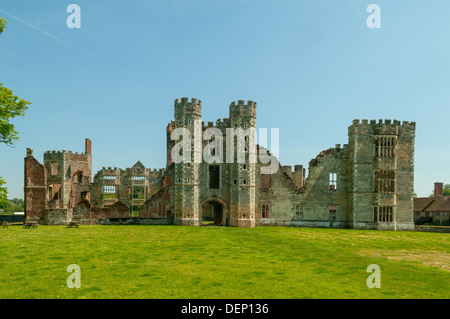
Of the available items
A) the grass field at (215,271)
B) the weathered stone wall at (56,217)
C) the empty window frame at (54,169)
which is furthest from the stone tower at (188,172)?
the empty window frame at (54,169)

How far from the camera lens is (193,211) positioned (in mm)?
38219

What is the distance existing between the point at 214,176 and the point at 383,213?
19662 mm

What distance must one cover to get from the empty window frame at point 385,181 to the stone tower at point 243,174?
14.0 m

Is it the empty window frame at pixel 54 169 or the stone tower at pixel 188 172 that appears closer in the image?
the stone tower at pixel 188 172

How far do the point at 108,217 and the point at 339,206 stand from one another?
27.7 meters

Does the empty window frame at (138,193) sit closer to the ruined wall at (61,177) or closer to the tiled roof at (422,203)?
the ruined wall at (61,177)

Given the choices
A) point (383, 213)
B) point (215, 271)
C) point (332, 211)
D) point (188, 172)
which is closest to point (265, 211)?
point (332, 211)

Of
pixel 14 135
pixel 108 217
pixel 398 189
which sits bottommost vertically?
pixel 108 217

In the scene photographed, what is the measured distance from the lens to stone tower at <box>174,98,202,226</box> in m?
38.2

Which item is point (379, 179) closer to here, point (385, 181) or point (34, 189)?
point (385, 181)

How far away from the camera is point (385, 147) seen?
3903cm

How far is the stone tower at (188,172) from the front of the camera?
3819 cm
